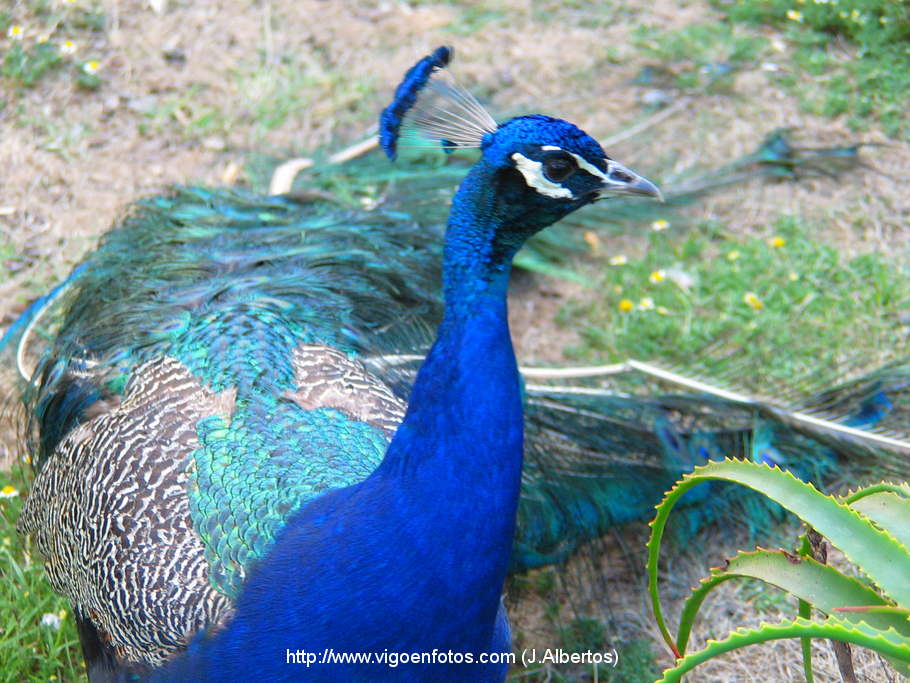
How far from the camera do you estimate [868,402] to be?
233 cm

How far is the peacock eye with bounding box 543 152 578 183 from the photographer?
140 centimetres

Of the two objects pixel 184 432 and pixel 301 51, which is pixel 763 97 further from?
pixel 184 432

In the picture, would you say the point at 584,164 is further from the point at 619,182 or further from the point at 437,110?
the point at 437,110

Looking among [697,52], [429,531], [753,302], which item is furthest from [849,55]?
[429,531]

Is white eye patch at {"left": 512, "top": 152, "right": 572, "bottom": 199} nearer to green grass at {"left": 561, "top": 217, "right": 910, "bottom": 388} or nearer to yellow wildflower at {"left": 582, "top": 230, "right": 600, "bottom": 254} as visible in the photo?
green grass at {"left": 561, "top": 217, "right": 910, "bottom": 388}

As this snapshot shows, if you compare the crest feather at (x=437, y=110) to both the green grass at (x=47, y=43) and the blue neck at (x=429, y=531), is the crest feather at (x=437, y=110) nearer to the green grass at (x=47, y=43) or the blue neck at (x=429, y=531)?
the blue neck at (x=429, y=531)

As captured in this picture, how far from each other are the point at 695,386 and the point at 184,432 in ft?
4.10

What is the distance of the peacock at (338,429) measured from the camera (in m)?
1.42

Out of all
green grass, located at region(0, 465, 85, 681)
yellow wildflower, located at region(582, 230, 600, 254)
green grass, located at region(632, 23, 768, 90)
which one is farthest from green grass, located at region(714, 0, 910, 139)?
green grass, located at region(0, 465, 85, 681)

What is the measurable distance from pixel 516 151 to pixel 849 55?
10.1 feet

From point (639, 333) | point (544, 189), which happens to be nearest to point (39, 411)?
point (544, 189)

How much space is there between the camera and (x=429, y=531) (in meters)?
1.44

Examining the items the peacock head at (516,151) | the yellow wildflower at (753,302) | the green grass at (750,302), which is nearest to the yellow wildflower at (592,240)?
the green grass at (750,302)

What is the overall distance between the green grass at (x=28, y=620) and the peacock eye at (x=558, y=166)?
151 cm
